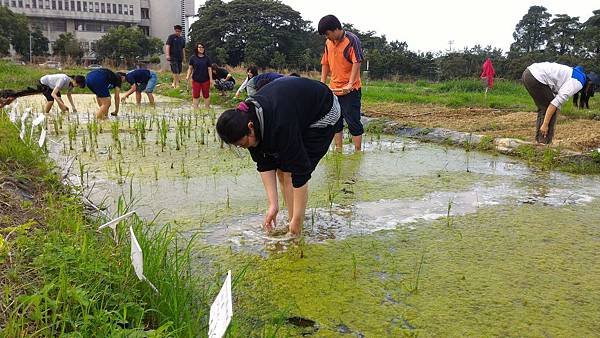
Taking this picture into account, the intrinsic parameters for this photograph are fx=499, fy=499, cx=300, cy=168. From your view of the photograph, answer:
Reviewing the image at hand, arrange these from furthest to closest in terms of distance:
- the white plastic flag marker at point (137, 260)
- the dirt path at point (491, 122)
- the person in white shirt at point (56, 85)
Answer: the person in white shirt at point (56, 85) < the dirt path at point (491, 122) < the white plastic flag marker at point (137, 260)

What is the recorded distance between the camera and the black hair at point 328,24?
4152mm

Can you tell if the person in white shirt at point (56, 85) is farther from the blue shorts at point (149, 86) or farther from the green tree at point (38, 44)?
the green tree at point (38, 44)

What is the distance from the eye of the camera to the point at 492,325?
171cm

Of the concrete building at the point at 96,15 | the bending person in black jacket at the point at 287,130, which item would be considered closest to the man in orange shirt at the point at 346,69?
the bending person in black jacket at the point at 287,130

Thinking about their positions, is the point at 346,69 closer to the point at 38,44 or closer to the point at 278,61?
the point at 278,61

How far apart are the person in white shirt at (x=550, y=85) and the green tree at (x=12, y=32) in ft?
105

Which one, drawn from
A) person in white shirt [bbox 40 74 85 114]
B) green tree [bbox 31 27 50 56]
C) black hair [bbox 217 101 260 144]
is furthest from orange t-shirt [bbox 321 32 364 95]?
green tree [bbox 31 27 50 56]

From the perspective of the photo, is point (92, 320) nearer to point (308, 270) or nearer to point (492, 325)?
point (308, 270)

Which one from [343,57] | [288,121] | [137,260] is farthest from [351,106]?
[137,260]

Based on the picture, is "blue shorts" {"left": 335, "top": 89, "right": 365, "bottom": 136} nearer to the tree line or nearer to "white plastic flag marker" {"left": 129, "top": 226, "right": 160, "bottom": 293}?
"white plastic flag marker" {"left": 129, "top": 226, "right": 160, "bottom": 293}

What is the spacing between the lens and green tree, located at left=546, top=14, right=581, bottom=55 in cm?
2506

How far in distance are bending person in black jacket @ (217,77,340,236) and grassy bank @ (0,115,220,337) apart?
55 centimetres

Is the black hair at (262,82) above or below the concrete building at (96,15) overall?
below

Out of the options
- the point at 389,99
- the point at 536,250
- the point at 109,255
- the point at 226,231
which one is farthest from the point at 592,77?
the point at 109,255
